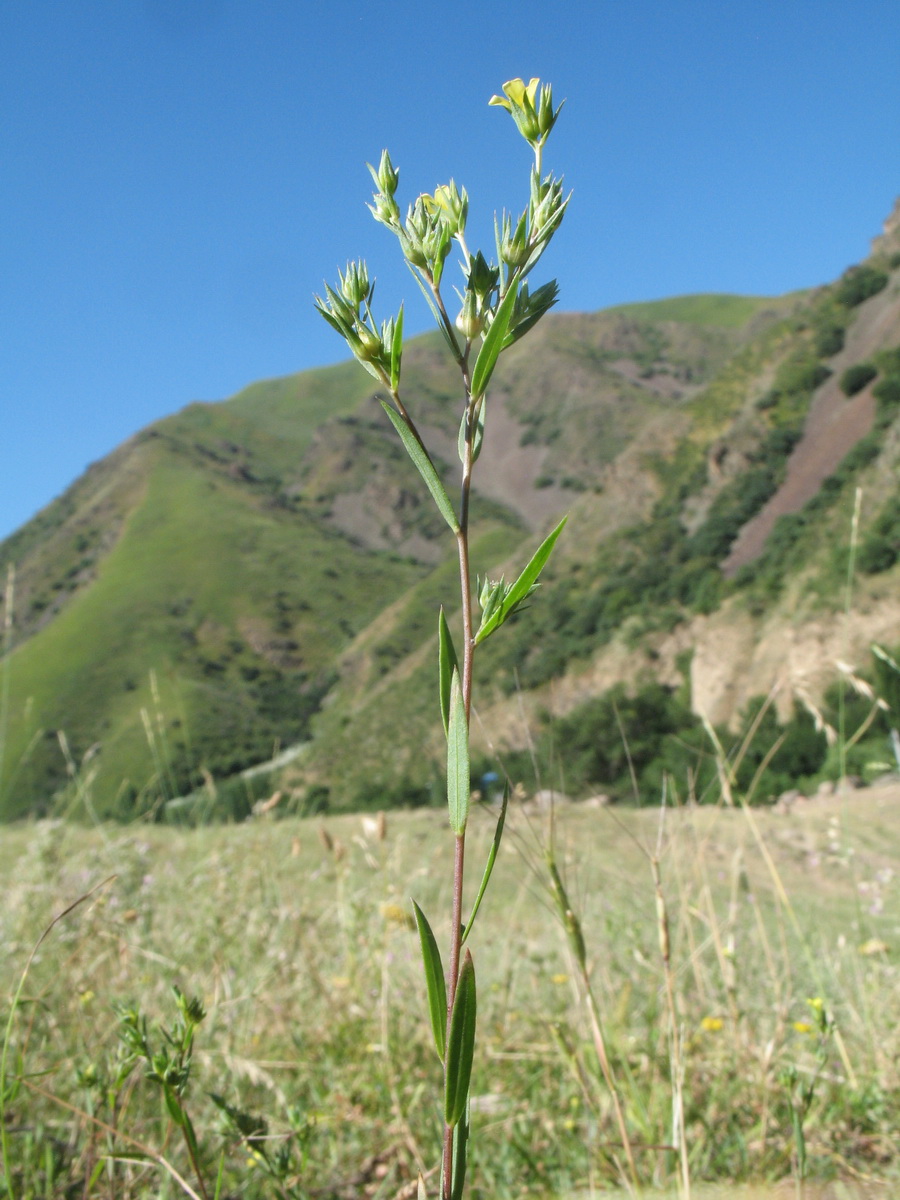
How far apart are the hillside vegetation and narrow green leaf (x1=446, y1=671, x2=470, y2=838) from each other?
0.14 metres

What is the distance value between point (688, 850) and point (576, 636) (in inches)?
1102

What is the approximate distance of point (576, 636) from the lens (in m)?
30.5

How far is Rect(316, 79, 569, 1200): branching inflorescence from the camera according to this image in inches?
30.9

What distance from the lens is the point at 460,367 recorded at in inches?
34.0

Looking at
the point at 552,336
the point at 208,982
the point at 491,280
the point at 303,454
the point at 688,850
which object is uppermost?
the point at 552,336

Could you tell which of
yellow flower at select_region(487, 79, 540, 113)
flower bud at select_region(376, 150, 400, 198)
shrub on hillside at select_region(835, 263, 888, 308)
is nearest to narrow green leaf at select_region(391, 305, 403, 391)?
flower bud at select_region(376, 150, 400, 198)

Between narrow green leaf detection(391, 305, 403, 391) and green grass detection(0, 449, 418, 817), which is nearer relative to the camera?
narrow green leaf detection(391, 305, 403, 391)

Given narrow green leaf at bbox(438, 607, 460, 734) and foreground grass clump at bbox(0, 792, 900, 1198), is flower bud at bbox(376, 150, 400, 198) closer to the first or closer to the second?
narrow green leaf at bbox(438, 607, 460, 734)

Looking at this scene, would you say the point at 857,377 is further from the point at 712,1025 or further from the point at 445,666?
the point at 445,666

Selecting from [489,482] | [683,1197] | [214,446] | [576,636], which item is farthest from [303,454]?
[683,1197]

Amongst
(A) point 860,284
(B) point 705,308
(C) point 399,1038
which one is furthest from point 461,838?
(B) point 705,308

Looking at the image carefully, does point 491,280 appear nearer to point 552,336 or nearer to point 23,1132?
point 23,1132

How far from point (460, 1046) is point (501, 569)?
236 cm

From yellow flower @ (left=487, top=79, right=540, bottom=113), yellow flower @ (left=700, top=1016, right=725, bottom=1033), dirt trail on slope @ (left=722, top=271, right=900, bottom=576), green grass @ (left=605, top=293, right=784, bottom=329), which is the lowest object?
yellow flower @ (left=700, top=1016, right=725, bottom=1033)
